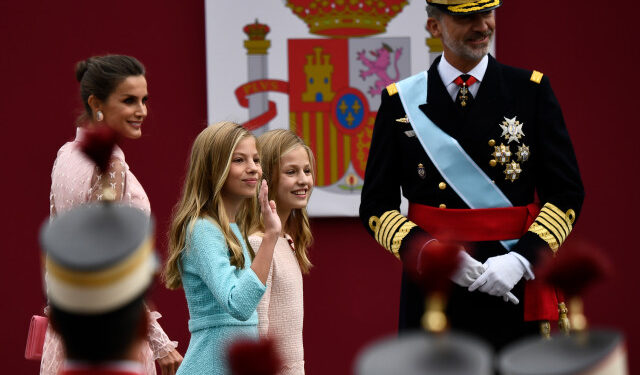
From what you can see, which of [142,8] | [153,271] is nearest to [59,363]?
[153,271]

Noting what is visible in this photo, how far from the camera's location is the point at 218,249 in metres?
2.48

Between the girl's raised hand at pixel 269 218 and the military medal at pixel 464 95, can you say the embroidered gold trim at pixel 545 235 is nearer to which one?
the military medal at pixel 464 95

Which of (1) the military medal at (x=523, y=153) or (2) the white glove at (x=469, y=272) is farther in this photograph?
(1) the military medal at (x=523, y=153)

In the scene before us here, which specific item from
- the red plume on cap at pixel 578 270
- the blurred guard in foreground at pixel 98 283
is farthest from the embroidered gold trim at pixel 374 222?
the red plume on cap at pixel 578 270

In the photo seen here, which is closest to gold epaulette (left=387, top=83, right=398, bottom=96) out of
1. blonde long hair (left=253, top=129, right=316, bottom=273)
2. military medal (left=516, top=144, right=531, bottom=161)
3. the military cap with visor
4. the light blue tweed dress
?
the military cap with visor

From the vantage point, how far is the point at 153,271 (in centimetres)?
96

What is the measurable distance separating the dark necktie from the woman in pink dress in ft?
2.71

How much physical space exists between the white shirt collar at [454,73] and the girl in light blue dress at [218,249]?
0.54m

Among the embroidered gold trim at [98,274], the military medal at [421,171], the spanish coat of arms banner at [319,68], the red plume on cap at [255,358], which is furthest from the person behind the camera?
the spanish coat of arms banner at [319,68]

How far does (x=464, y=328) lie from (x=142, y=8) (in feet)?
7.99

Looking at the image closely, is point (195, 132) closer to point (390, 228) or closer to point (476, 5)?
point (390, 228)

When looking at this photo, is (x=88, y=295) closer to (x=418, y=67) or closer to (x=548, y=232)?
(x=548, y=232)

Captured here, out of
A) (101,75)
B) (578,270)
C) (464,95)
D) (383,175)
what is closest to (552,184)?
(464,95)

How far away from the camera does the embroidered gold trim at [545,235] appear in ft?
7.04
